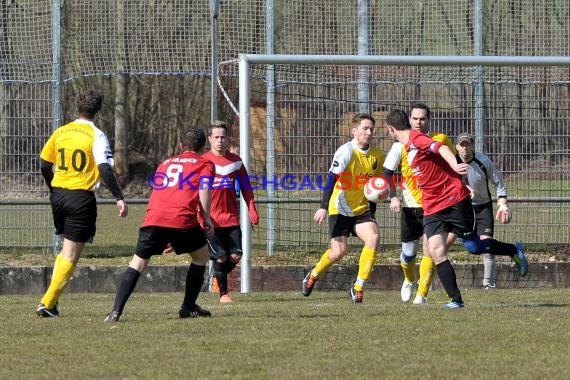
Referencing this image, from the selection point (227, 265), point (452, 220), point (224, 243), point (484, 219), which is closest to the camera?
point (452, 220)

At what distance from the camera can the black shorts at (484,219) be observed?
14586 millimetres

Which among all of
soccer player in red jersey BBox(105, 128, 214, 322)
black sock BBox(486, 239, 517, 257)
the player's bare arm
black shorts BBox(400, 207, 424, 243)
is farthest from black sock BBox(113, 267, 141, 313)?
black sock BBox(486, 239, 517, 257)

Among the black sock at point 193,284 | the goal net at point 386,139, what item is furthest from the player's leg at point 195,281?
the goal net at point 386,139

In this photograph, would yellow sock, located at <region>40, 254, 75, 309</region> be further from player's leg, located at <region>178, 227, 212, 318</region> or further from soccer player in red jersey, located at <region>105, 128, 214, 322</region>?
player's leg, located at <region>178, 227, 212, 318</region>

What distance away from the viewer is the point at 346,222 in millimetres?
13148

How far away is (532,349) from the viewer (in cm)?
852

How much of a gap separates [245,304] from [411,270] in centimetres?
197

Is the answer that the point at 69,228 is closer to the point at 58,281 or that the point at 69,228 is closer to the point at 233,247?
the point at 58,281

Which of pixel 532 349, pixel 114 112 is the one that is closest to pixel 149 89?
pixel 114 112

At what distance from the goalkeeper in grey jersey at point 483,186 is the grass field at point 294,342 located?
165 cm

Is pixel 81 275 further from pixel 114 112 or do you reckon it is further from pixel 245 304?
pixel 114 112

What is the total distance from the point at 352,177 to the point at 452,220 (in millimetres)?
1786

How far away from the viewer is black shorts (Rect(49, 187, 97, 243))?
10781 mm

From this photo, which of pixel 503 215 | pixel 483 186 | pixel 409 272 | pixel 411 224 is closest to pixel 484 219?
pixel 483 186
